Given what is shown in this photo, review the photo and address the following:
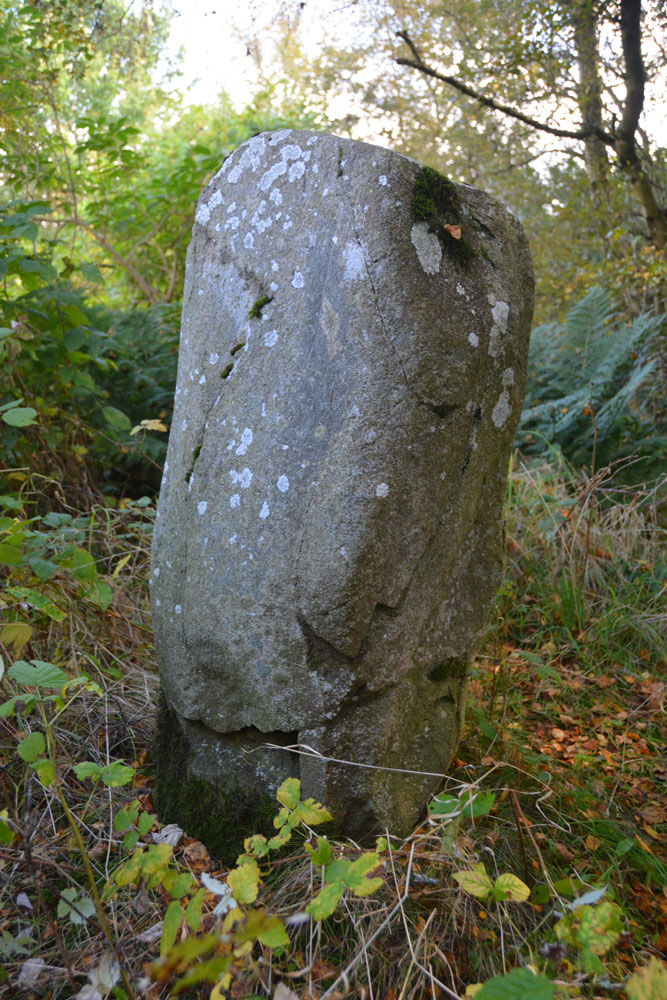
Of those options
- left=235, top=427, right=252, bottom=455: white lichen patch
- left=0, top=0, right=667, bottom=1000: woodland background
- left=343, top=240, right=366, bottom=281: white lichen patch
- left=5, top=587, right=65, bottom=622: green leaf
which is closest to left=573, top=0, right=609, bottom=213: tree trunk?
left=0, top=0, right=667, bottom=1000: woodland background

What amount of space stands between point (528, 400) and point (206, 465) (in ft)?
13.1

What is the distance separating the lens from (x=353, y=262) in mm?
1848

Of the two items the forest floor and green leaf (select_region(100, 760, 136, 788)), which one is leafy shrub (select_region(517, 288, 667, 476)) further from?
green leaf (select_region(100, 760, 136, 788))

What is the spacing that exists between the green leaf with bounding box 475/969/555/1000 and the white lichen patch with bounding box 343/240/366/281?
1469 mm

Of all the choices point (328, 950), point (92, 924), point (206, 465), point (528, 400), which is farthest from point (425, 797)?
point (528, 400)

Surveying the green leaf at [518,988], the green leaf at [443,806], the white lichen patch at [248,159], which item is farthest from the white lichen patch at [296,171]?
the green leaf at [518,988]

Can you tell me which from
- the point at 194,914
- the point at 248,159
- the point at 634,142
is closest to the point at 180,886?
the point at 194,914

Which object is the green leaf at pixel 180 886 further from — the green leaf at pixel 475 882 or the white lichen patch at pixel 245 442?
the white lichen patch at pixel 245 442

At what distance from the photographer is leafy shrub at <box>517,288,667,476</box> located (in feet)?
14.8

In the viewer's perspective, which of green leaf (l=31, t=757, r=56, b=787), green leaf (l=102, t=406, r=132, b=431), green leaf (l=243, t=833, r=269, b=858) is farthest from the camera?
green leaf (l=102, t=406, r=132, b=431)

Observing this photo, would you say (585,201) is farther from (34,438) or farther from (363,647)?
(363,647)

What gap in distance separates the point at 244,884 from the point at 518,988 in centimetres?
62

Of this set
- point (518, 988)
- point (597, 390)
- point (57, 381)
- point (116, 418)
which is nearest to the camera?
point (518, 988)

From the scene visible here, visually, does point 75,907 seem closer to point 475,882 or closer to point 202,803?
point 202,803
